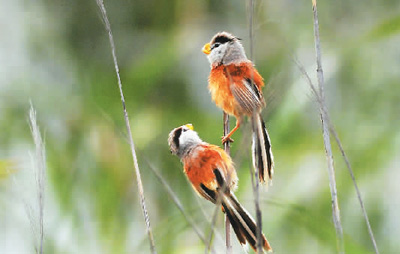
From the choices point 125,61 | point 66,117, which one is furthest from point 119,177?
point 125,61

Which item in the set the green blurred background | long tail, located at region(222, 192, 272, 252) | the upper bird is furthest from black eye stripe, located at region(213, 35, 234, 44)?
the green blurred background

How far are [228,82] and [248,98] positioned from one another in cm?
14

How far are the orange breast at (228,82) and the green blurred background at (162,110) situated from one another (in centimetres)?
65

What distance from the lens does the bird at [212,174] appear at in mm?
659

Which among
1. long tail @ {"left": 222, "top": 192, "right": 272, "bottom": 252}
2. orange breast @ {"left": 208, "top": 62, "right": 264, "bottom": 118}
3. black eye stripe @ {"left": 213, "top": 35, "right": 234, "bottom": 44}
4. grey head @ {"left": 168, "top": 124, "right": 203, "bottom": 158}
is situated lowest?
long tail @ {"left": 222, "top": 192, "right": 272, "bottom": 252}

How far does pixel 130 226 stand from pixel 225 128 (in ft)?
4.11

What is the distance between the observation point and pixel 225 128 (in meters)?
0.81

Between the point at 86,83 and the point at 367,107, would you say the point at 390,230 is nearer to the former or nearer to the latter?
the point at 367,107

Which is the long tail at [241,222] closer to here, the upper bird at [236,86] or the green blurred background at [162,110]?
the upper bird at [236,86]

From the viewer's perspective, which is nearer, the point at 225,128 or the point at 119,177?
the point at 225,128

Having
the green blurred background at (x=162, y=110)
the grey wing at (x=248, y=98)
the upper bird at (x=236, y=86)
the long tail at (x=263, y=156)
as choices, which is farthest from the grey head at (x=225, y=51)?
the green blurred background at (x=162, y=110)

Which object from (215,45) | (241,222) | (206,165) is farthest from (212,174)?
(215,45)

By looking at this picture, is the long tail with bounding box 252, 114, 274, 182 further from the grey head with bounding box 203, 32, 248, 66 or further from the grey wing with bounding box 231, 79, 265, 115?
the grey head with bounding box 203, 32, 248, 66

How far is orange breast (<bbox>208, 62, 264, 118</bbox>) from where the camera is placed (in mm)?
865
